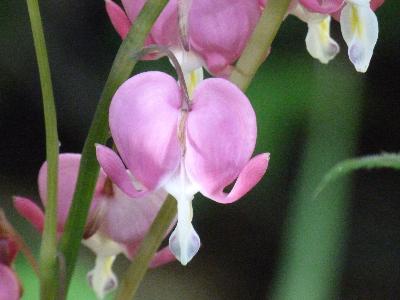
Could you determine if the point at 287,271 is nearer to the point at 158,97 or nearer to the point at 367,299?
the point at 367,299

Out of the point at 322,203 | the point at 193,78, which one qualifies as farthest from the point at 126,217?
the point at 322,203

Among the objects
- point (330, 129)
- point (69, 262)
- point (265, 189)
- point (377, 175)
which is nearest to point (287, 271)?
point (330, 129)

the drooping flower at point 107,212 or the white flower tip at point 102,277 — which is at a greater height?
the drooping flower at point 107,212

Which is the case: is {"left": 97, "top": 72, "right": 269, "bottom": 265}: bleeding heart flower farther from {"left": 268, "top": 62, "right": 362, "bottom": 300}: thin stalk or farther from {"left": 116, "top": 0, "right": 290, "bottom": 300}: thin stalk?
{"left": 268, "top": 62, "right": 362, "bottom": 300}: thin stalk

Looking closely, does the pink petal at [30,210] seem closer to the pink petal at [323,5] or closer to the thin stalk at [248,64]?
the thin stalk at [248,64]

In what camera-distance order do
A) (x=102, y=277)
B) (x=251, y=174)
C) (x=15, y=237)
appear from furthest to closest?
(x=102, y=277) < (x=15, y=237) < (x=251, y=174)

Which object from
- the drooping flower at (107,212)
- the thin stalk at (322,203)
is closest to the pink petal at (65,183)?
the drooping flower at (107,212)

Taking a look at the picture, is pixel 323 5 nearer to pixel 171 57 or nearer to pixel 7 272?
pixel 171 57
